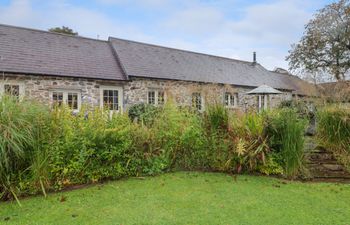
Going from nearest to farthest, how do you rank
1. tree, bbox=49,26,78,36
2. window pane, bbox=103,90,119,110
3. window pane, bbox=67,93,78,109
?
window pane, bbox=67,93,78,109 < window pane, bbox=103,90,119,110 < tree, bbox=49,26,78,36

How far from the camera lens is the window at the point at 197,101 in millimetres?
6370

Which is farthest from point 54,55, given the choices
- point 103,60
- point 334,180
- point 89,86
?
point 334,180

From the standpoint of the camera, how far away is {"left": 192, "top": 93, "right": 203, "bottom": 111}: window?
6.37 m

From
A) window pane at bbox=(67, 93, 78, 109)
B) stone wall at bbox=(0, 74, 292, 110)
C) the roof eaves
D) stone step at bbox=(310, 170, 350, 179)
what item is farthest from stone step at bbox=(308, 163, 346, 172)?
window pane at bbox=(67, 93, 78, 109)

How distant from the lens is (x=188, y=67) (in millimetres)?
17453

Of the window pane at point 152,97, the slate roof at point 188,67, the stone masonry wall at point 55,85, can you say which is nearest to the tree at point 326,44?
the slate roof at point 188,67

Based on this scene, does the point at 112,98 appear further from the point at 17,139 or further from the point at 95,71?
the point at 17,139

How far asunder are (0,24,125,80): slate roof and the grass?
869 centimetres

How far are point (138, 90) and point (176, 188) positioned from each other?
32.0ft

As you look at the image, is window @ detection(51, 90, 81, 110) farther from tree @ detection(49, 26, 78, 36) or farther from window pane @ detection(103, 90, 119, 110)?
tree @ detection(49, 26, 78, 36)

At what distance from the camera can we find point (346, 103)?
628 centimetres

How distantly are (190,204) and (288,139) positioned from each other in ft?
8.76

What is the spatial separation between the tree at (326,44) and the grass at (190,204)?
17457 millimetres

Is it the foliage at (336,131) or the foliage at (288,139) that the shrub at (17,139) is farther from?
the foliage at (336,131)
